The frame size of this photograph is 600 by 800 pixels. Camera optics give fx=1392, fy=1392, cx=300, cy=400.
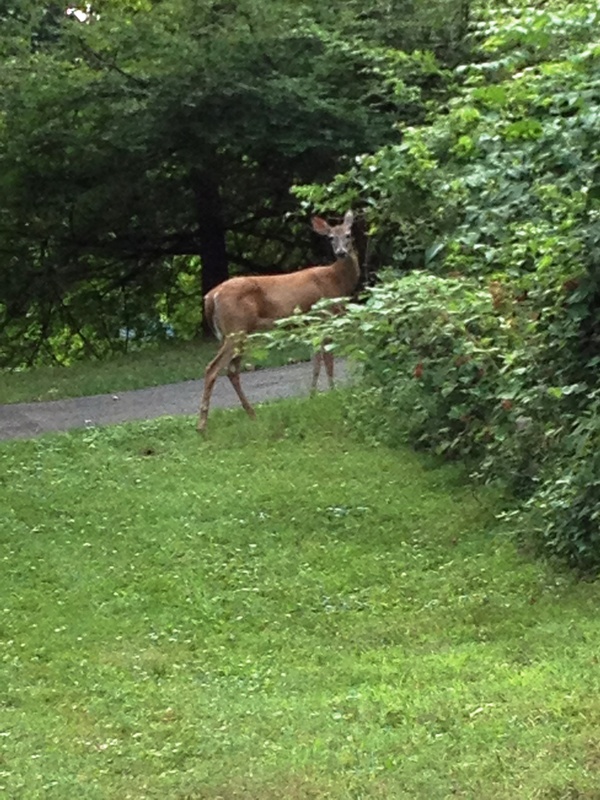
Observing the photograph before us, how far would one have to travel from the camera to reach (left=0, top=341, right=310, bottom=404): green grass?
15.3 meters

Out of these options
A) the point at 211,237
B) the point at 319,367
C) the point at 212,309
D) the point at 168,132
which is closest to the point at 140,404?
the point at 212,309

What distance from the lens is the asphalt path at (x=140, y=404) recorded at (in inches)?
510

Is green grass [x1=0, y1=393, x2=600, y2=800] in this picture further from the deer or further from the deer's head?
the deer's head

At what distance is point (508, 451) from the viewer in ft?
26.5

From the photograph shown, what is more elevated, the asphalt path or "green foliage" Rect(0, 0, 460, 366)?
"green foliage" Rect(0, 0, 460, 366)

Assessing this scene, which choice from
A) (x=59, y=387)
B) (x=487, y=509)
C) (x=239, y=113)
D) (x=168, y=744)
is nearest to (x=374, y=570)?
(x=487, y=509)

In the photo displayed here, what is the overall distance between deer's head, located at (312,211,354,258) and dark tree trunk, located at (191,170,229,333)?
7.11 meters

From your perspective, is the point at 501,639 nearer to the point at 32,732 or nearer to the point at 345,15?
the point at 32,732

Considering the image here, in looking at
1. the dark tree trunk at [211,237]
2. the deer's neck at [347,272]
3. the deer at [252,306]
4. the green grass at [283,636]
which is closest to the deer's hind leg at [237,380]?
the deer at [252,306]

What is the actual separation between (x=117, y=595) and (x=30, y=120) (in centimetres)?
1323

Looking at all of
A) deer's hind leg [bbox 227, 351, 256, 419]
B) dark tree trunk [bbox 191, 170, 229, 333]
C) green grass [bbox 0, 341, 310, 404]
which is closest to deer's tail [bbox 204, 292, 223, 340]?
deer's hind leg [bbox 227, 351, 256, 419]

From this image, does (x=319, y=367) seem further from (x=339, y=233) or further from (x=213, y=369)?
(x=339, y=233)

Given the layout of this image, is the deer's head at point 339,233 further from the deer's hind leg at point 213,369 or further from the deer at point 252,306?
the deer's hind leg at point 213,369

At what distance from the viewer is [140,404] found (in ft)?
45.7
